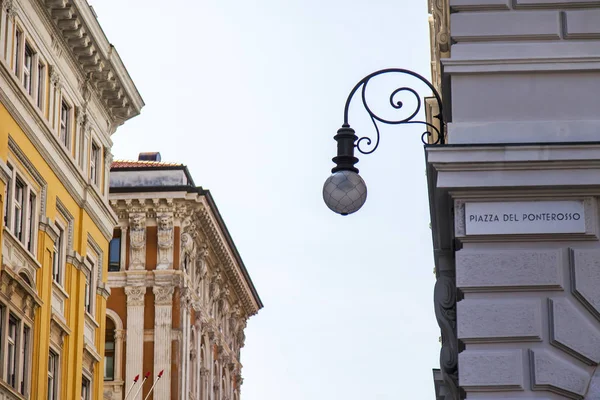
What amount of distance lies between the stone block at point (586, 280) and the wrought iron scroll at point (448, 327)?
167 centimetres

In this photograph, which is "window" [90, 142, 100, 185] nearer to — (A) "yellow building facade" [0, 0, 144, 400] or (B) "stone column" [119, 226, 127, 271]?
(A) "yellow building facade" [0, 0, 144, 400]

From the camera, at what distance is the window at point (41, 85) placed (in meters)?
38.8

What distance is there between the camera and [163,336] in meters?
57.0

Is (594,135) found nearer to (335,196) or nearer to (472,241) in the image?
(472,241)

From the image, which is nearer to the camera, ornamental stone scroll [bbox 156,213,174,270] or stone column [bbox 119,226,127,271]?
ornamental stone scroll [bbox 156,213,174,270]

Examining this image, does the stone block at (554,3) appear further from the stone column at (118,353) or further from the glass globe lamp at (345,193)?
the stone column at (118,353)

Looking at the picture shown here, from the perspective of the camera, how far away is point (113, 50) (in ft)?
145

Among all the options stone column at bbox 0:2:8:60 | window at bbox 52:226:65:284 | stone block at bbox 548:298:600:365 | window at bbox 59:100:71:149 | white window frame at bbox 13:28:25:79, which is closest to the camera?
stone block at bbox 548:298:600:365

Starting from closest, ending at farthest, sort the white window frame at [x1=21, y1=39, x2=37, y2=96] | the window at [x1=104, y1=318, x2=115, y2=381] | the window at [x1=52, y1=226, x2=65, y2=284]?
1. the white window frame at [x1=21, y1=39, x2=37, y2=96]
2. the window at [x1=52, y1=226, x2=65, y2=284]
3. the window at [x1=104, y1=318, x2=115, y2=381]

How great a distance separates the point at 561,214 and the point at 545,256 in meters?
0.50

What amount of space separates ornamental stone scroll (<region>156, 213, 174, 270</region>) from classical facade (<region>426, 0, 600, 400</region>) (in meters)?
41.3

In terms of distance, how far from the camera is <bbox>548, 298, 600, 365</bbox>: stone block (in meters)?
15.5

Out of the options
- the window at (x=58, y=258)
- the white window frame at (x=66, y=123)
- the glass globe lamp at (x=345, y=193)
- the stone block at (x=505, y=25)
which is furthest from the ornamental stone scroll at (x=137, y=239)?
the glass globe lamp at (x=345, y=193)

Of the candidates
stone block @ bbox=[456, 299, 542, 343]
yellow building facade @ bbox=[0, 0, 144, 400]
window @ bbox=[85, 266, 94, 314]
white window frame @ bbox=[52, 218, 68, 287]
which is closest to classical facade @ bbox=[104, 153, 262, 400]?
yellow building facade @ bbox=[0, 0, 144, 400]
